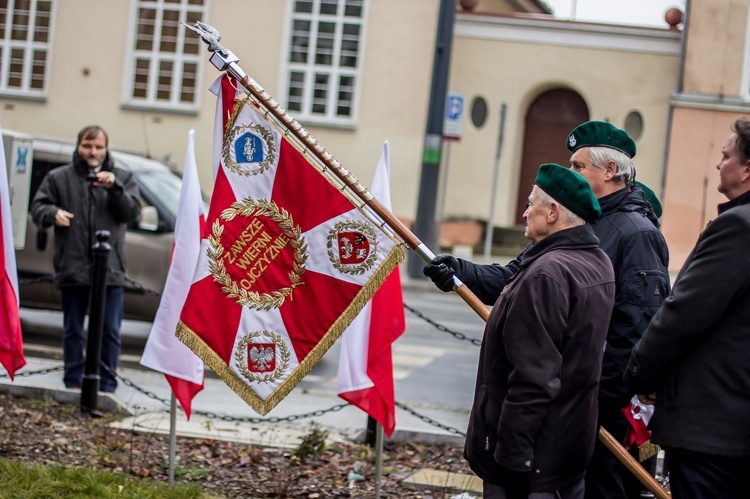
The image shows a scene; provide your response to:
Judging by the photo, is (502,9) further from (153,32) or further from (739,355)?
(739,355)

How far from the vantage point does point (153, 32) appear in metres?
24.9

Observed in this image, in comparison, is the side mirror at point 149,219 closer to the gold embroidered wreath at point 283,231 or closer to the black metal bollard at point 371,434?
the black metal bollard at point 371,434

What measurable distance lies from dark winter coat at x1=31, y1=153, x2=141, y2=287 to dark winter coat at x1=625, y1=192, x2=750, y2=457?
506 cm

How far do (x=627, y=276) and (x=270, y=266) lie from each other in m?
1.69

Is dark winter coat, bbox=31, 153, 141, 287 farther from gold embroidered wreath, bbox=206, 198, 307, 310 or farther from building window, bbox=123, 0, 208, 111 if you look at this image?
building window, bbox=123, 0, 208, 111

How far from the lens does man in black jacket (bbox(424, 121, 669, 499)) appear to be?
4.63 meters

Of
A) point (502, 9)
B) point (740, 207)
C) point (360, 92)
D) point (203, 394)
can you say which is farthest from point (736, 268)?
point (502, 9)

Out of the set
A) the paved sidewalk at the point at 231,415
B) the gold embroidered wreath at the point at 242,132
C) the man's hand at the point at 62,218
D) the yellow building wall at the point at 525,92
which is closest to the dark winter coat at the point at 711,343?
the gold embroidered wreath at the point at 242,132

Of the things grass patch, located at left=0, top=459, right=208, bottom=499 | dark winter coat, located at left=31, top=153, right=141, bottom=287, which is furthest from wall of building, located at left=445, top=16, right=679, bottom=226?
grass patch, located at left=0, top=459, right=208, bottom=499

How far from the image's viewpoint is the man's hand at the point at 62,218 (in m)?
8.19

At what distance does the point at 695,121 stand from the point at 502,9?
11.5m

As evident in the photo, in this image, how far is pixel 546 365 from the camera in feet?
12.8

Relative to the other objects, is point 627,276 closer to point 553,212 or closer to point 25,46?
point 553,212

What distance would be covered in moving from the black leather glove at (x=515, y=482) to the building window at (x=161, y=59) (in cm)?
2142
